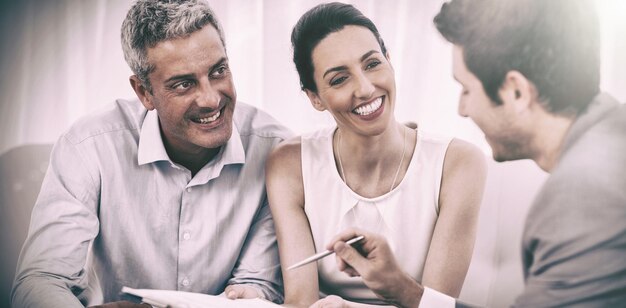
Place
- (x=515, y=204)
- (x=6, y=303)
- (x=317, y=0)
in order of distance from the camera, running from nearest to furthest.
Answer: (x=515, y=204) → (x=317, y=0) → (x=6, y=303)

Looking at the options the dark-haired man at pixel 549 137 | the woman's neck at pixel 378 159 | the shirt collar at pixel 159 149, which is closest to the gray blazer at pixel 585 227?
the dark-haired man at pixel 549 137

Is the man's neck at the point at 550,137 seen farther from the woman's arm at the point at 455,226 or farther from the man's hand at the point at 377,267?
the man's hand at the point at 377,267

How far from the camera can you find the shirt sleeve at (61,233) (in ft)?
4.98

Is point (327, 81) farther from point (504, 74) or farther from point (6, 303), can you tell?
point (6, 303)

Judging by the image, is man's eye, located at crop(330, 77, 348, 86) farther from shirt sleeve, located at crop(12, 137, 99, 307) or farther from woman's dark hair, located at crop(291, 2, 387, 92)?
shirt sleeve, located at crop(12, 137, 99, 307)

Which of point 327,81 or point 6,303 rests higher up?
point 327,81

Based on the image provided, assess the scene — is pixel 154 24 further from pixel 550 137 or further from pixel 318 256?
pixel 550 137

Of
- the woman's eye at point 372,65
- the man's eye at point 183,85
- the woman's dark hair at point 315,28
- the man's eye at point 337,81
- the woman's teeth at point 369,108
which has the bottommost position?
the woman's teeth at point 369,108

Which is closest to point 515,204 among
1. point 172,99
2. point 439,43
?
point 439,43

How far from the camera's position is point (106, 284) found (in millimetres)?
1599

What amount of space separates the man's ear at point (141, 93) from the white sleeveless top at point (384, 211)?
0.40 metres

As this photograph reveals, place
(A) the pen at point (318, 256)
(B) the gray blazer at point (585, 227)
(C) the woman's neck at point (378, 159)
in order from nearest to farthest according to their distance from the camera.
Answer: (B) the gray blazer at point (585, 227)
(A) the pen at point (318, 256)
(C) the woman's neck at point (378, 159)

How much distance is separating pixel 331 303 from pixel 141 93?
64 centimetres

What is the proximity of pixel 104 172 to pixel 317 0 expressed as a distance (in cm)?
62
